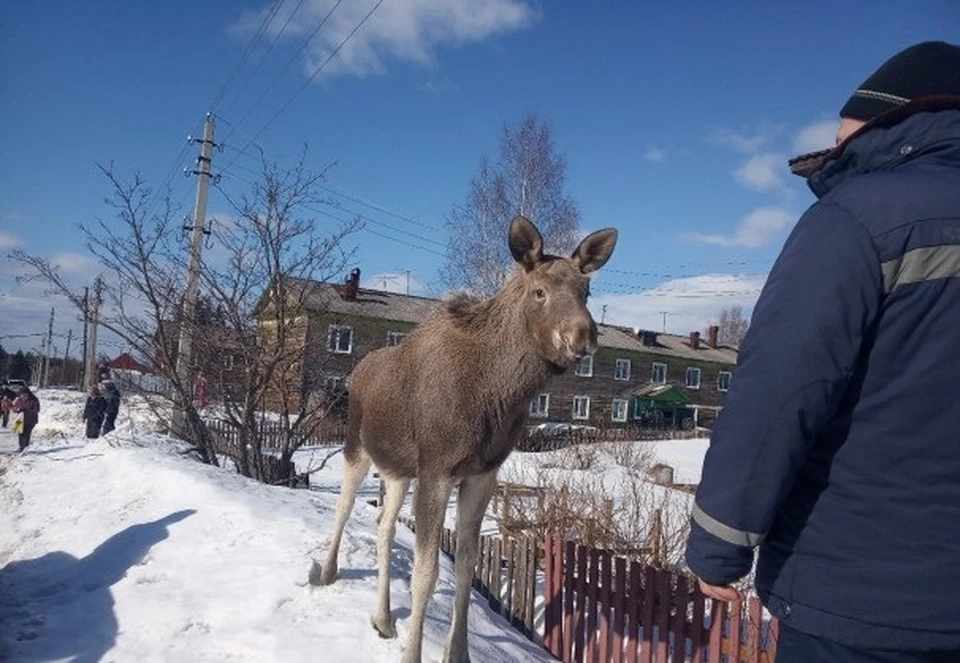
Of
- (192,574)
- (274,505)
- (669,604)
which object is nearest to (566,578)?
(669,604)

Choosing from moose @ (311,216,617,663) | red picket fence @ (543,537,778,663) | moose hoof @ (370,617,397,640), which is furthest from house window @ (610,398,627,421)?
moose @ (311,216,617,663)

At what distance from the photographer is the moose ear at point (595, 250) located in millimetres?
4793

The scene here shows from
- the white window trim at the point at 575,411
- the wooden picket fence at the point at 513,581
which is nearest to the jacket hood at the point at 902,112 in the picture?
the wooden picket fence at the point at 513,581

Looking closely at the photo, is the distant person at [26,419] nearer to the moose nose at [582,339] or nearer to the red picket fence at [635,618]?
the red picket fence at [635,618]

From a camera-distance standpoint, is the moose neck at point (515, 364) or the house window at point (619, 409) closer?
the moose neck at point (515, 364)

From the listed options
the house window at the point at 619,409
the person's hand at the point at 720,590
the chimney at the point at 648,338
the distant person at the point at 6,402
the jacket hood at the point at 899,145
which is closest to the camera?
the jacket hood at the point at 899,145

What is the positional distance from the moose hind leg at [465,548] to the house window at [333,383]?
8.18 m

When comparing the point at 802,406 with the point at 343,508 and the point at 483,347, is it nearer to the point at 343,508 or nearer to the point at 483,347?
the point at 483,347

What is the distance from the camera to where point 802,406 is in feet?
6.43

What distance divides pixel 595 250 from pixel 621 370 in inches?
1976

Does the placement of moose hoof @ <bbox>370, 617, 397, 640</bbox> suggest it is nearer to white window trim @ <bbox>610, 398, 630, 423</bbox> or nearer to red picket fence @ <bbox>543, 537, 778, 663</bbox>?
red picket fence @ <bbox>543, 537, 778, 663</bbox>

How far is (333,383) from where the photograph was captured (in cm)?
1338

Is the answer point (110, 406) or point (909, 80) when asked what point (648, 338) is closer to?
point (110, 406)

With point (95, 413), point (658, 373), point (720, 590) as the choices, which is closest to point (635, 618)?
point (720, 590)
